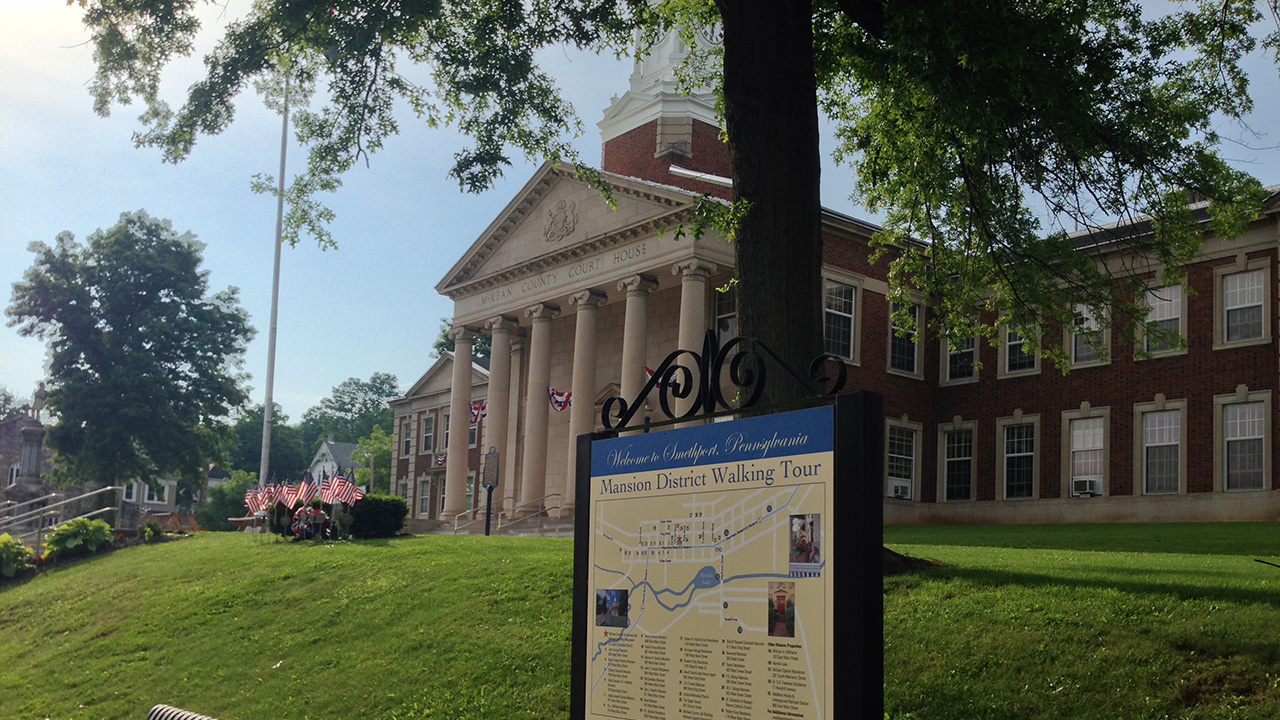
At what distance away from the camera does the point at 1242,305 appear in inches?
1227

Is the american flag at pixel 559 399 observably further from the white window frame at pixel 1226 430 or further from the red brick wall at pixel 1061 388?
the white window frame at pixel 1226 430

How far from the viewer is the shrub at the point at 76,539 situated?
30.0 meters

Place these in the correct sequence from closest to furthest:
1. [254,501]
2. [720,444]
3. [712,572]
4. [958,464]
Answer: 1. [712,572]
2. [720,444]
3. [254,501]
4. [958,464]

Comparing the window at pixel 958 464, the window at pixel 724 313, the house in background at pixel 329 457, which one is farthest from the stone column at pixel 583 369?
the house in background at pixel 329 457

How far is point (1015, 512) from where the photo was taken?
3566cm

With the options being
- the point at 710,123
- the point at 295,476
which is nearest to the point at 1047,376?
the point at 710,123

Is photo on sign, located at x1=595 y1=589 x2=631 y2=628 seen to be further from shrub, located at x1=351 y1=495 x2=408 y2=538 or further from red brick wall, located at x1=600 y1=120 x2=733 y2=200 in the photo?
red brick wall, located at x1=600 y1=120 x2=733 y2=200

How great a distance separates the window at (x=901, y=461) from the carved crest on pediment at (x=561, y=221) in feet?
42.9

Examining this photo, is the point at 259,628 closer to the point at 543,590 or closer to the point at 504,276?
the point at 543,590

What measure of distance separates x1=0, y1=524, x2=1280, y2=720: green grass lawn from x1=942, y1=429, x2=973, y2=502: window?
11800mm

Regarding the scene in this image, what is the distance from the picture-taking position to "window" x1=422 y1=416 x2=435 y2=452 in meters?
58.7

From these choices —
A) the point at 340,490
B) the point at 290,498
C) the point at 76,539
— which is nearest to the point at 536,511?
the point at 290,498

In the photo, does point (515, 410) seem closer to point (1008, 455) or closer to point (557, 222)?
point (557, 222)

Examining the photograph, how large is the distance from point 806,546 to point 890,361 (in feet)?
112
